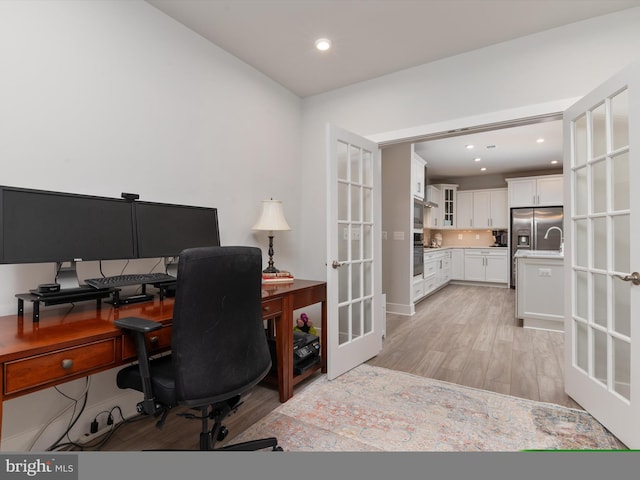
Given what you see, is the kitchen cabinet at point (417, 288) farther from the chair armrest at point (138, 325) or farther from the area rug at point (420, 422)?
the chair armrest at point (138, 325)

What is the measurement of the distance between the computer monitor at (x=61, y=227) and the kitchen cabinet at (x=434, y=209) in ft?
21.7

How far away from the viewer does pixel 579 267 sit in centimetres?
223

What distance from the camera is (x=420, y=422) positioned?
2.04 meters

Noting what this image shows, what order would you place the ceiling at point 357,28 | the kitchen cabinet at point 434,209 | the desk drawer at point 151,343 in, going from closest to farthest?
the desk drawer at point 151,343, the ceiling at point 357,28, the kitchen cabinet at point 434,209

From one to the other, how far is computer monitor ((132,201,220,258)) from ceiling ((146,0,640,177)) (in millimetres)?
1381

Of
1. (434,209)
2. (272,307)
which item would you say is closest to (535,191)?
(434,209)

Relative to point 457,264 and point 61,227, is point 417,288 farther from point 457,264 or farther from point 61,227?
point 61,227

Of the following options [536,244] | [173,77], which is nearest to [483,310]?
[536,244]

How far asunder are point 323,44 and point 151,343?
2.47 meters

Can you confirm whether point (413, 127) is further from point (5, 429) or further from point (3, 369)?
point (5, 429)

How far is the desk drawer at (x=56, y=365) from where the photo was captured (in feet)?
3.57

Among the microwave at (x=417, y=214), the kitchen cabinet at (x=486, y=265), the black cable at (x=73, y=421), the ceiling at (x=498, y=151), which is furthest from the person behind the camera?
the kitchen cabinet at (x=486, y=265)

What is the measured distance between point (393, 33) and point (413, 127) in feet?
2.55

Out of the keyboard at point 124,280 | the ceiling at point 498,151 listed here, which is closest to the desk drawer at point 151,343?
the keyboard at point 124,280
